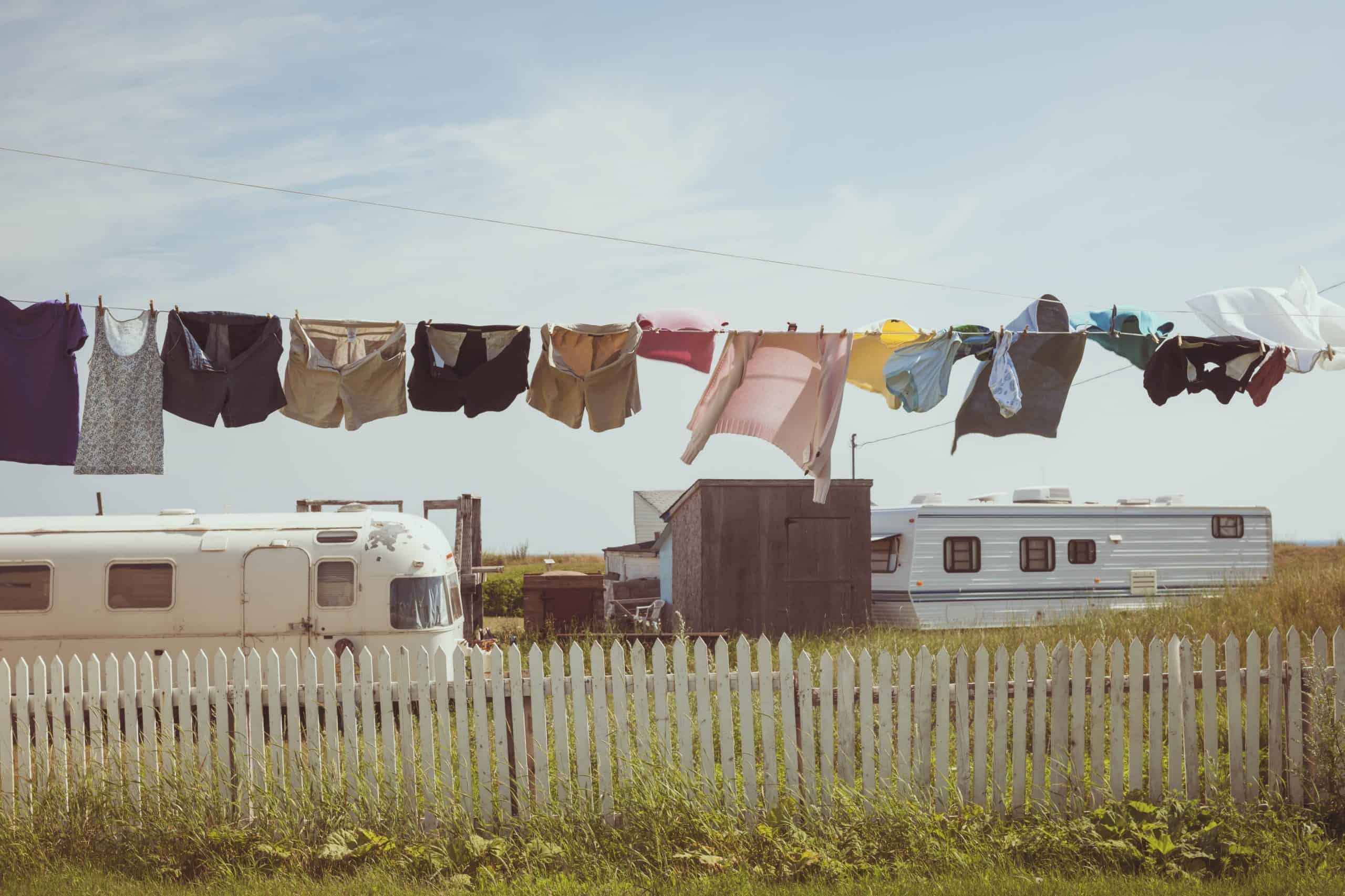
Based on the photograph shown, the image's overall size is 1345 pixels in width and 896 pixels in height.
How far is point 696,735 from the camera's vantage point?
783cm

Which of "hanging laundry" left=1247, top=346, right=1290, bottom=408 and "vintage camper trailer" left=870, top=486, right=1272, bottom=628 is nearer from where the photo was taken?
"hanging laundry" left=1247, top=346, right=1290, bottom=408

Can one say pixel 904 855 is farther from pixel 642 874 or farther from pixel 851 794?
pixel 642 874

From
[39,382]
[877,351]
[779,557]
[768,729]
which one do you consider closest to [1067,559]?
[779,557]

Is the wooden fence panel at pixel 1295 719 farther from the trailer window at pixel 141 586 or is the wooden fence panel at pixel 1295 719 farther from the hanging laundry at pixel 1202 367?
the trailer window at pixel 141 586

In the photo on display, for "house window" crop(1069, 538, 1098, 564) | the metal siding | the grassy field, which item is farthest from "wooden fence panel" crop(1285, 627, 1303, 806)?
"house window" crop(1069, 538, 1098, 564)

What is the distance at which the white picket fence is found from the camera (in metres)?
7.68

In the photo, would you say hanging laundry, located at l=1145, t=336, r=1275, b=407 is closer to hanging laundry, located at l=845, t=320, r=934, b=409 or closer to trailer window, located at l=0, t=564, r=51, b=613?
hanging laundry, located at l=845, t=320, r=934, b=409

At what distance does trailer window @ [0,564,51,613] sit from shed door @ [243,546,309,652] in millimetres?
2268

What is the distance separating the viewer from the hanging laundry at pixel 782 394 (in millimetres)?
9797

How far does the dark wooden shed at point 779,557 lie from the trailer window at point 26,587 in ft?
32.5

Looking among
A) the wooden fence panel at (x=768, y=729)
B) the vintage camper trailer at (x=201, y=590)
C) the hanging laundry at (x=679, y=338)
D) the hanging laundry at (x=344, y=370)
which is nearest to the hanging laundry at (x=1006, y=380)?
the hanging laundry at (x=679, y=338)

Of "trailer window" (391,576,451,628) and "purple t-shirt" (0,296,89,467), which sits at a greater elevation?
"purple t-shirt" (0,296,89,467)

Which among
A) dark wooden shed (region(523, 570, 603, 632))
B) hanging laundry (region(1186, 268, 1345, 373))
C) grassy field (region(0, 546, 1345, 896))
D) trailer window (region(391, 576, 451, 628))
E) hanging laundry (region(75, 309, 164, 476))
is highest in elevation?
hanging laundry (region(1186, 268, 1345, 373))

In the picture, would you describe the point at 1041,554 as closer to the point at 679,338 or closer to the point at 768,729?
the point at 679,338
